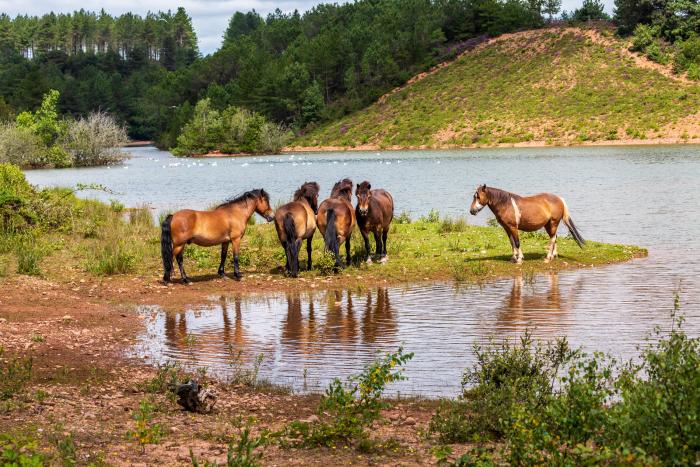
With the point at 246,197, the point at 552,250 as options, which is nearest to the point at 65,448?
the point at 246,197

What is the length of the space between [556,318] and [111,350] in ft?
20.5

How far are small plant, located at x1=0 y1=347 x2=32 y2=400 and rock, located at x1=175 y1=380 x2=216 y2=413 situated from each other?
153 centimetres

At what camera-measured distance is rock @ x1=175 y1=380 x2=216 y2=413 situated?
784 centimetres

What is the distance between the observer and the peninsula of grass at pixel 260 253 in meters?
16.2

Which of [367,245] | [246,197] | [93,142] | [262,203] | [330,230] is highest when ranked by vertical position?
[93,142]

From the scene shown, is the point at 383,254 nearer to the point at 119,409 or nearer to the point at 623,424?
the point at 119,409

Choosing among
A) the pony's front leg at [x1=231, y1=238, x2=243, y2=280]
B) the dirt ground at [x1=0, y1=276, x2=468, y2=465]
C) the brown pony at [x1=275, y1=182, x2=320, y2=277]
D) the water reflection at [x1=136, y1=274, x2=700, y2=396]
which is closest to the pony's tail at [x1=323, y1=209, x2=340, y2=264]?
the brown pony at [x1=275, y1=182, x2=320, y2=277]

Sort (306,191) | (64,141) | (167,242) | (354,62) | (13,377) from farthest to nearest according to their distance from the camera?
(354,62) < (64,141) < (306,191) < (167,242) < (13,377)

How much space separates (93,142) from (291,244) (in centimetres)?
6050

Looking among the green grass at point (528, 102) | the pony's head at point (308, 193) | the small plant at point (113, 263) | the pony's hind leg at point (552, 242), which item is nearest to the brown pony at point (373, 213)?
the pony's head at point (308, 193)

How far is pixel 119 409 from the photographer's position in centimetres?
787

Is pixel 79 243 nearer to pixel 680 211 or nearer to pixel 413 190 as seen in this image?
pixel 680 211

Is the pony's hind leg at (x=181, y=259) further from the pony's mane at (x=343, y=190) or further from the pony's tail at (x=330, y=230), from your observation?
the pony's mane at (x=343, y=190)

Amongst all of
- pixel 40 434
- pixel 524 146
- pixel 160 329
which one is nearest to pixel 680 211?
pixel 160 329
